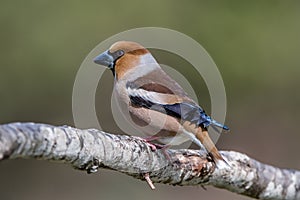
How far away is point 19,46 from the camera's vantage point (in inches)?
298

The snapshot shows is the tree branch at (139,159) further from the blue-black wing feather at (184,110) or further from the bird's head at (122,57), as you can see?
the bird's head at (122,57)

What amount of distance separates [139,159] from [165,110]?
437 mm

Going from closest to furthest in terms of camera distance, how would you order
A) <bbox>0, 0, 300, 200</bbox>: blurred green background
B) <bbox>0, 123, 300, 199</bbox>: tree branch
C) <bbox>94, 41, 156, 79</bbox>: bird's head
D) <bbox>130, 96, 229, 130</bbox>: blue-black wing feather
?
<bbox>0, 123, 300, 199</bbox>: tree branch → <bbox>130, 96, 229, 130</bbox>: blue-black wing feather → <bbox>94, 41, 156, 79</bbox>: bird's head → <bbox>0, 0, 300, 200</bbox>: blurred green background

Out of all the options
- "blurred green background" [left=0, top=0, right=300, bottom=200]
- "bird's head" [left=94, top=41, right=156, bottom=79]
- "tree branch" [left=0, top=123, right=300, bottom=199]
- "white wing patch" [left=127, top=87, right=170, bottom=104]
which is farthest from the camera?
"blurred green background" [left=0, top=0, right=300, bottom=200]

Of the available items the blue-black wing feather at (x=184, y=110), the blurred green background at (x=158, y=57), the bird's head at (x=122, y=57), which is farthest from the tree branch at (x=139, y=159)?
the blurred green background at (x=158, y=57)

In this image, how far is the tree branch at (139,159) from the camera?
232 centimetres

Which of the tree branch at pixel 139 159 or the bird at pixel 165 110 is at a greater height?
the bird at pixel 165 110

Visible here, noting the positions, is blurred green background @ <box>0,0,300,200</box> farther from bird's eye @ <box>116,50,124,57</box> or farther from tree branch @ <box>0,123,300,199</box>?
bird's eye @ <box>116,50,124,57</box>

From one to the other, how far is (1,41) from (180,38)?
223 cm

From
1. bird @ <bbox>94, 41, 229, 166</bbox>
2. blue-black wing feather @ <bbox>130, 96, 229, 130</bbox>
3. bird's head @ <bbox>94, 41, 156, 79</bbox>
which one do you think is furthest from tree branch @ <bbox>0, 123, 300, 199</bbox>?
bird's head @ <bbox>94, 41, 156, 79</bbox>

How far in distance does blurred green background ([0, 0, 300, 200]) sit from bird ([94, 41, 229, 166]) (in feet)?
10.9

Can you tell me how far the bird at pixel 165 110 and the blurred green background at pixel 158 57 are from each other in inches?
130

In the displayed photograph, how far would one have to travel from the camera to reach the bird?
3.33 metres

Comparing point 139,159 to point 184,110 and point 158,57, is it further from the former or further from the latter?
point 158,57
